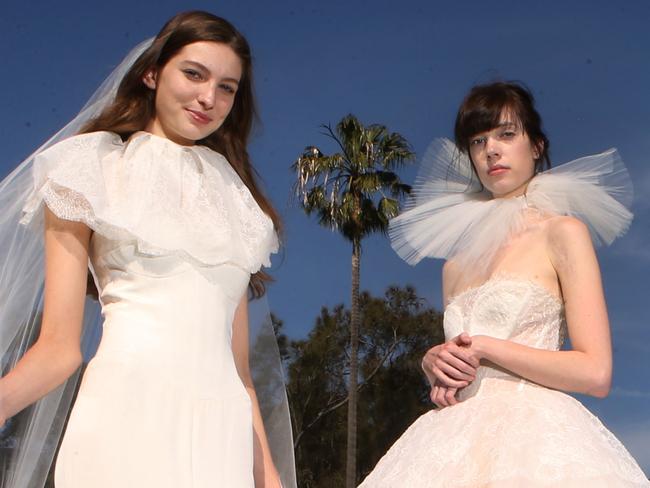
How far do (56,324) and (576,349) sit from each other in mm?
1783

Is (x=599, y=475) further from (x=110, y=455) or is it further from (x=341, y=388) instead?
(x=341, y=388)

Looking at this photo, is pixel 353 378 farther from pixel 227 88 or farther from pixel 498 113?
pixel 227 88

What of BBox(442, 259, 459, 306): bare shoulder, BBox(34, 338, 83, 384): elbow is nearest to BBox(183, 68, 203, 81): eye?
BBox(34, 338, 83, 384): elbow

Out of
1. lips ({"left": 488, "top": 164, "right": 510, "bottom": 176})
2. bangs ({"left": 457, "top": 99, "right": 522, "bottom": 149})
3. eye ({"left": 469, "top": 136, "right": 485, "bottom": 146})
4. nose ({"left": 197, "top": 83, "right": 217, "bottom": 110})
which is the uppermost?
bangs ({"left": 457, "top": 99, "right": 522, "bottom": 149})

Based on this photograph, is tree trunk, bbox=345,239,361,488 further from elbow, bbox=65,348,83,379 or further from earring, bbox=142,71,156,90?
elbow, bbox=65,348,83,379

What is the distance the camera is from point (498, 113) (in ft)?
12.2

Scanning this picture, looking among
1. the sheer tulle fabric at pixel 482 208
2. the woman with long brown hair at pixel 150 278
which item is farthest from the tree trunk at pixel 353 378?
the woman with long brown hair at pixel 150 278

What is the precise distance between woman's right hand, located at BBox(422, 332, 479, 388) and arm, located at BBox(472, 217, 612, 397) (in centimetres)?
4

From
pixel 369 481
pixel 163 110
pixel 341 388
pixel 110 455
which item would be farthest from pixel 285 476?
pixel 341 388

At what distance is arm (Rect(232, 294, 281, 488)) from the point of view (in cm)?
267

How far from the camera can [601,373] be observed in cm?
319

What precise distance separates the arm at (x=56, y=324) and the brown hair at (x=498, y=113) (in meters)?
1.82

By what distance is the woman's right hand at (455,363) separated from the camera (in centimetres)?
327

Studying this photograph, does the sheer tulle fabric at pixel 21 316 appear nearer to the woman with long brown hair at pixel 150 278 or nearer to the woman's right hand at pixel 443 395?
the woman with long brown hair at pixel 150 278
